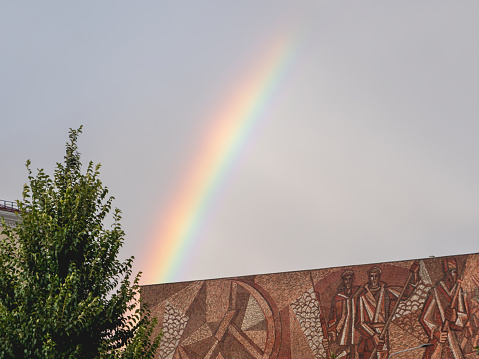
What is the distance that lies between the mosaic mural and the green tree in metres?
13.9

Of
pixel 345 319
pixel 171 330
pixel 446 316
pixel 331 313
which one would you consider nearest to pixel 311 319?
pixel 331 313

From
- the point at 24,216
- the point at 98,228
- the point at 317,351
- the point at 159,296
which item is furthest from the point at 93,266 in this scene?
the point at 159,296

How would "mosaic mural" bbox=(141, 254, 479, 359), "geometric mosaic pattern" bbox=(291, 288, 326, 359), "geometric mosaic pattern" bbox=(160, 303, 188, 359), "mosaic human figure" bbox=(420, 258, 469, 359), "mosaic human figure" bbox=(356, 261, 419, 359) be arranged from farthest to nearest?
"geometric mosaic pattern" bbox=(160, 303, 188, 359) → "geometric mosaic pattern" bbox=(291, 288, 326, 359) → "mosaic human figure" bbox=(356, 261, 419, 359) → "mosaic mural" bbox=(141, 254, 479, 359) → "mosaic human figure" bbox=(420, 258, 469, 359)

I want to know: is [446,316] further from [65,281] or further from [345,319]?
[65,281]

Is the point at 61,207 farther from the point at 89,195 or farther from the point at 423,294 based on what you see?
the point at 423,294

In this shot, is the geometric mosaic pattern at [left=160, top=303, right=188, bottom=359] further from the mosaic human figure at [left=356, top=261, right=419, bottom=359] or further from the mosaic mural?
the mosaic human figure at [left=356, top=261, right=419, bottom=359]

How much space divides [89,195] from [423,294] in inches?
638

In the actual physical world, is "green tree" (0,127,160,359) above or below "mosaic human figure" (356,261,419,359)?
below

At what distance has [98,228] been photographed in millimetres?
9867

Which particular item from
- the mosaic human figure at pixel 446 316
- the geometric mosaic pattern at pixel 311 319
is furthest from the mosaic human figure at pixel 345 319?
the mosaic human figure at pixel 446 316

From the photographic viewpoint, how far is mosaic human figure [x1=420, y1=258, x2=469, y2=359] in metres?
21.2

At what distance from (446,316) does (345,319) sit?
3.86 meters

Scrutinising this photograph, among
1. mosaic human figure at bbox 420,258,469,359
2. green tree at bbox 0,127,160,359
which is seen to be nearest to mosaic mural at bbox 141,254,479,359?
mosaic human figure at bbox 420,258,469,359

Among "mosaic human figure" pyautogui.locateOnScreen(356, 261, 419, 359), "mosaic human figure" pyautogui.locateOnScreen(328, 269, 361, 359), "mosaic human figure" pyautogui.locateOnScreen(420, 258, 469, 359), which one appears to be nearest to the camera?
"mosaic human figure" pyautogui.locateOnScreen(420, 258, 469, 359)
